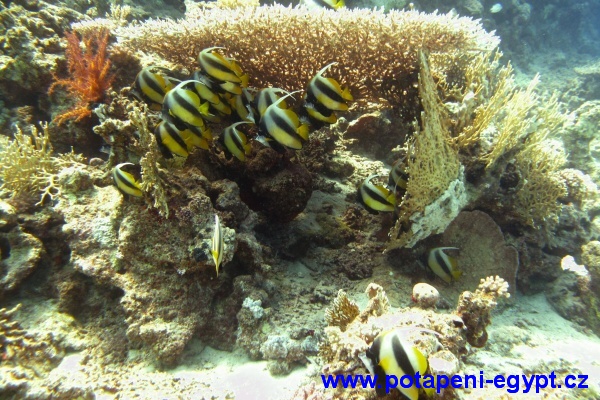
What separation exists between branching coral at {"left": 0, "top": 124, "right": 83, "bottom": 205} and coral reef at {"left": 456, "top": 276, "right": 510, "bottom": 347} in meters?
3.84

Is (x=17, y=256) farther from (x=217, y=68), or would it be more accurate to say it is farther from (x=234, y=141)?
(x=217, y=68)

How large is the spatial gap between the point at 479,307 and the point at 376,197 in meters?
1.25

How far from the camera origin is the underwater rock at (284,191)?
330 centimetres

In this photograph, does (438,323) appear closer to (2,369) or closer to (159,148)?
(159,148)

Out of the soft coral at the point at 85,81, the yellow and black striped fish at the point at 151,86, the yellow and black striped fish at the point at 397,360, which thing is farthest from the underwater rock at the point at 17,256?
the yellow and black striped fish at the point at 397,360

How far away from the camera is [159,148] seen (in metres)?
2.74

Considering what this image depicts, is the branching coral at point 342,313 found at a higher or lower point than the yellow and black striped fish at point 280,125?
lower

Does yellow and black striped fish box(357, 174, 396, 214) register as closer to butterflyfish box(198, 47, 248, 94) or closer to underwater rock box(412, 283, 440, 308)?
underwater rock box(412, 283, 440, 308)

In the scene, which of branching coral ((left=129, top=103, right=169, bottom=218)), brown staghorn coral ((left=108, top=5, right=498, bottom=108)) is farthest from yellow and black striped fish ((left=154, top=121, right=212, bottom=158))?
A: brown staghorn coral ((left=108, top=5, right=498, bottom=108))

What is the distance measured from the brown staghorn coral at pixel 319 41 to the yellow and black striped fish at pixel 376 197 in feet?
5.36

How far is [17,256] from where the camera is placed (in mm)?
2896

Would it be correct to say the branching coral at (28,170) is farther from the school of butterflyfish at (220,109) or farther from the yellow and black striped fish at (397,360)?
the yellow and black striped fish at (397,360)

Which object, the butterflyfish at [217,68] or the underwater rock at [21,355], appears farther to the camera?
the butterflyfish at [217,68]

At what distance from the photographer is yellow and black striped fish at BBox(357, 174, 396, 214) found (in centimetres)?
311
